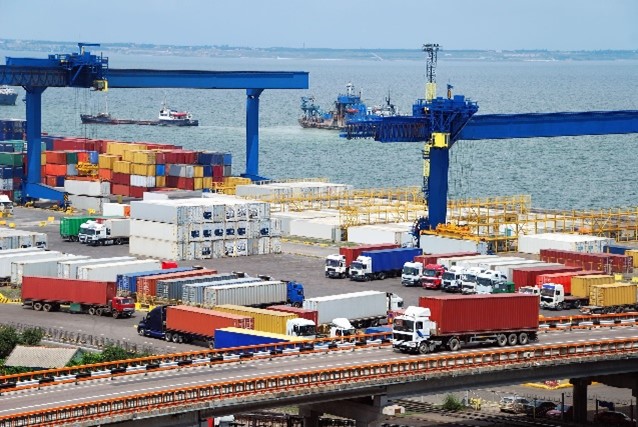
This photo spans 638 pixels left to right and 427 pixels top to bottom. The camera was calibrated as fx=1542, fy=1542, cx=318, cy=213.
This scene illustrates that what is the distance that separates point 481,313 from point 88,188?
69.6m

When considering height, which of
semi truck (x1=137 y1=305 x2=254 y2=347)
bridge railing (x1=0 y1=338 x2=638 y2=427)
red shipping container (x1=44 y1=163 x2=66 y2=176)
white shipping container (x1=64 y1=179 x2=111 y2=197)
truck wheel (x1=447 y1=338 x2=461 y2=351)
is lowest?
semi truck (x1=137 y1=305 x2=254 y2=347)

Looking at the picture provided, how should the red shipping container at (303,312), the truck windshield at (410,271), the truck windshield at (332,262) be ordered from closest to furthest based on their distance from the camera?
the red shipping container at (303,312) → the truck windshield at (410,271) → the truck windshield at (332,262)

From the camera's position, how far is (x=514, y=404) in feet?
192

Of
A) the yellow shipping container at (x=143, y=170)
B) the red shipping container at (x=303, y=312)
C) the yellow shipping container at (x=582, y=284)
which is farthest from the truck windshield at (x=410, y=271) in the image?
the yellow shipping container at (x=143, y=170)

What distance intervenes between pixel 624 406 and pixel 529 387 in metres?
4.30

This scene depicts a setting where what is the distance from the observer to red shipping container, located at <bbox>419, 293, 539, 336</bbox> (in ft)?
178

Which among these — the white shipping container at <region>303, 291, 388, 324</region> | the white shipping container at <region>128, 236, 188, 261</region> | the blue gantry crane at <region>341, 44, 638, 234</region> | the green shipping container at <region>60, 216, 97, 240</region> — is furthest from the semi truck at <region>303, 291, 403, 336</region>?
the green shipping container at <region>60, 216, 97, 240</region>

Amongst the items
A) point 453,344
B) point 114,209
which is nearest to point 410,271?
point 453,344

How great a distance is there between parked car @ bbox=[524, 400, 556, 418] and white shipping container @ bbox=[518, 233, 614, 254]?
37007 mm

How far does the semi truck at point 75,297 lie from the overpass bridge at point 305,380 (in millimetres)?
21371

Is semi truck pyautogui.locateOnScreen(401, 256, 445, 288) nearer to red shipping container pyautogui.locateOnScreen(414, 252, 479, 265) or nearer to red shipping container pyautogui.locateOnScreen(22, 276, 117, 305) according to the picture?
red shipping container pyautogui.locateOnScreen(414, 252, 479, 265)

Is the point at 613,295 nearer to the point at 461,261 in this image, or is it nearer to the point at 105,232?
the point at 461,261

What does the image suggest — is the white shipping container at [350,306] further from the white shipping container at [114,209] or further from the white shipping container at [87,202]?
the white shipping container at [87,202]

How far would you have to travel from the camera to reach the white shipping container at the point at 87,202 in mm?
118625
